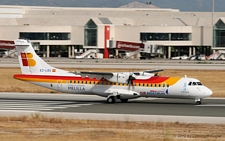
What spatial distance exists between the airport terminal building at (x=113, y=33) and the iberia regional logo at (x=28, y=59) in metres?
79.7

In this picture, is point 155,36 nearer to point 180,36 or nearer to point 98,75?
point 180,36

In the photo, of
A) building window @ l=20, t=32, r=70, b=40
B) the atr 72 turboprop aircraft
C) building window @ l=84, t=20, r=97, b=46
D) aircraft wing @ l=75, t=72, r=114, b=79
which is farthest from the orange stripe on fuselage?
building window @ l=20, t=32, r=70, b=40

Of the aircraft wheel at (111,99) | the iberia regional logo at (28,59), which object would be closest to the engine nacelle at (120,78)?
the aircraft wheel at (111,99)

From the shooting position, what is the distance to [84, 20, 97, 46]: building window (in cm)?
13188

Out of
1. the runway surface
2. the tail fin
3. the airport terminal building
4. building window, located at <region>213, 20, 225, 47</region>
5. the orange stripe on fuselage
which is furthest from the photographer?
the airport terminal building

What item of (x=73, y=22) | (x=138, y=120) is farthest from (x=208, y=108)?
(x=73, y=22)

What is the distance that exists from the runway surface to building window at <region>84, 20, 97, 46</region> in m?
80.9

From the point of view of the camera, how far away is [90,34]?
435 ft

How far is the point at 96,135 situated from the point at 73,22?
116878mm

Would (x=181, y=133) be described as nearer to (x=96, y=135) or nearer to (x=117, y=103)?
(x=96, y=135)

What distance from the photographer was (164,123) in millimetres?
34312

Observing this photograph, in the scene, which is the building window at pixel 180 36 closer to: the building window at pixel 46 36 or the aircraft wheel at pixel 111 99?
the building window at pixel 46 36

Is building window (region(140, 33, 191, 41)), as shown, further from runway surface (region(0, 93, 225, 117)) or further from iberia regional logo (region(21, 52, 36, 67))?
iberia regional logo (region(21, 52, 36, 67))

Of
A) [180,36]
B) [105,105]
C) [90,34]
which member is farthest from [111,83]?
[180,36]
